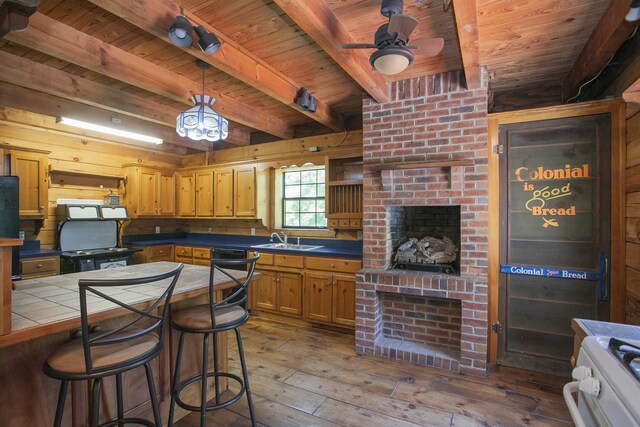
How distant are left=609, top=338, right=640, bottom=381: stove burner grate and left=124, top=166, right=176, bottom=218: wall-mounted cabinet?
219 inches

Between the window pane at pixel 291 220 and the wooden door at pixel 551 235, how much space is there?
2795mm

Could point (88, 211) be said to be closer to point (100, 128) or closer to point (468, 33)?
point (100, 128)

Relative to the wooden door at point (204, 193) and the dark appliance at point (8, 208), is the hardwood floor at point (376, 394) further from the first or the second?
the wooden door at point (204, 193)

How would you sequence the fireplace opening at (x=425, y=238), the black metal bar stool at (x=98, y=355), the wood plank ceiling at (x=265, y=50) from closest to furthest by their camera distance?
the black metal bar stool at (x=98, y=355), the wood plank ceiling at (x=265, y=50), the fireplace opening at (x=425, y=238)

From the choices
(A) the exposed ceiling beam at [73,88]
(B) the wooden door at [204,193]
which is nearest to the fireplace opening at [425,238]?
(A) the exposed ceiling beam at [73,88]

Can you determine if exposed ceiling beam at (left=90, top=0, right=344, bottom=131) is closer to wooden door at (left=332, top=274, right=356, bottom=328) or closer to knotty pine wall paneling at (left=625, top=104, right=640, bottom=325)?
wooden door at (left=332, top=274, right=356, bottom=328)

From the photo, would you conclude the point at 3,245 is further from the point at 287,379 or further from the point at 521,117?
the point at 521,117

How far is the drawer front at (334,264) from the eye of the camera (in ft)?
11.6

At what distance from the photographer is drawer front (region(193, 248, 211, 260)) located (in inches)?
186

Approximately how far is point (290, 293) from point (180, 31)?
296cm

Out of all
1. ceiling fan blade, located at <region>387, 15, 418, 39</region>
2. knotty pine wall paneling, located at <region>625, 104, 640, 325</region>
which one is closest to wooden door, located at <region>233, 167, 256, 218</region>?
ceiling fan blade, located at <region>387, 15, 418, 39</region>

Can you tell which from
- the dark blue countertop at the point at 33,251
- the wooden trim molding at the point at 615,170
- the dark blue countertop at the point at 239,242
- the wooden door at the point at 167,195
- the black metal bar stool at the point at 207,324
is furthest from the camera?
the wooden door at the point at 167,195

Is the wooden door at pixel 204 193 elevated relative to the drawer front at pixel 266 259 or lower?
elevated

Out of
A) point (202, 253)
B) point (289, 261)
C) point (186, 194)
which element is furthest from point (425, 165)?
point (186, 194)
